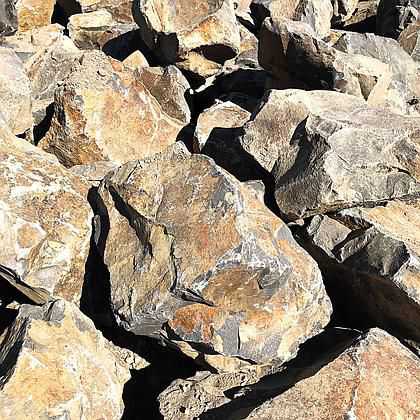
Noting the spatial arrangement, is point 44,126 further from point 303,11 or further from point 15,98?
point 303,11

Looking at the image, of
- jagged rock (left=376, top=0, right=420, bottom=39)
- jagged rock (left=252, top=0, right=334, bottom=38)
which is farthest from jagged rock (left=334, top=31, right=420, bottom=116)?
jagged rock (left=252, top=0, right=334, bottom=38)

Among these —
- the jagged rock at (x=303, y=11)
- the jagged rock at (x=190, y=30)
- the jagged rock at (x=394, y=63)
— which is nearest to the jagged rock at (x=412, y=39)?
the jagged rock at (x=394, y=63)

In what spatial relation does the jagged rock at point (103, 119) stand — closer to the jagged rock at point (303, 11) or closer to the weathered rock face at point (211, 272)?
the weathered rock face at point (211, 272)

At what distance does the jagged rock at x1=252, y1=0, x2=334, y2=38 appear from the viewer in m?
4.54

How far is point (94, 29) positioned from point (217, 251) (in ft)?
9.52

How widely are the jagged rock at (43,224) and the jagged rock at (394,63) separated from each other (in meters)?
1.81

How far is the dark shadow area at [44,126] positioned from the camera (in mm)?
3613

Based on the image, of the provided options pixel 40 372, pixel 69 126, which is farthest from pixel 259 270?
pixel 69 126

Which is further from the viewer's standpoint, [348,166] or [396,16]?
[396,16]

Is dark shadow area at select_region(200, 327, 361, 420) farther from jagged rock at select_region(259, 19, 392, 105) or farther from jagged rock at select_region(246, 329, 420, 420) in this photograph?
jagged rock at select_region(259, 19, 392, 105)

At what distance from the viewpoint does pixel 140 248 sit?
256 cm

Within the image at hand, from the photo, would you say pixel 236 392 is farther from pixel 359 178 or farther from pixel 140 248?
pixel 359 178

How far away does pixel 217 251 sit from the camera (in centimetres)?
234

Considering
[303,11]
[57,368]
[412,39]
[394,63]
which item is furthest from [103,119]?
[412,39]
